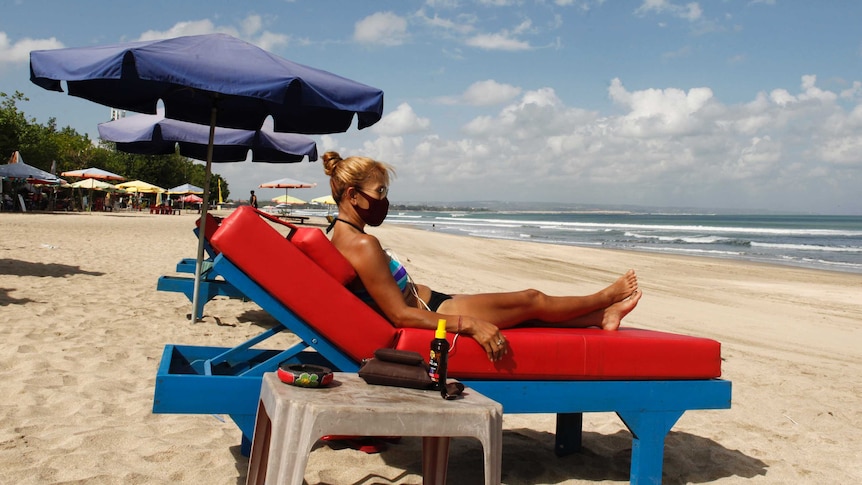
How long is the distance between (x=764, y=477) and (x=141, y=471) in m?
3.04

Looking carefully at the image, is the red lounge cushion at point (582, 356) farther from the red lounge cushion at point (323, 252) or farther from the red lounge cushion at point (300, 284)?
the red lounge cushion at point (323, 252)

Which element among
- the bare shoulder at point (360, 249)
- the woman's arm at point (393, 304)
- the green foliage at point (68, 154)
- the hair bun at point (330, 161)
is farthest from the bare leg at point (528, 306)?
the green foliage at point (68, 154)

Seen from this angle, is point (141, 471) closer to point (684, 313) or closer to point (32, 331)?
point (32, 331)

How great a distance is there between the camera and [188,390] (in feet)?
8.87

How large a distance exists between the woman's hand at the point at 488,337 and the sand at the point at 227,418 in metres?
0.73

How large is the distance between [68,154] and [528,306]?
60058 millimetres

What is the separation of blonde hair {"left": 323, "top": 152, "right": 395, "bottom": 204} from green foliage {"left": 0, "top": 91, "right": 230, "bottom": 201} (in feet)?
99.4

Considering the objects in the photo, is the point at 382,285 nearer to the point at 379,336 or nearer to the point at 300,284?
the point at 379,336

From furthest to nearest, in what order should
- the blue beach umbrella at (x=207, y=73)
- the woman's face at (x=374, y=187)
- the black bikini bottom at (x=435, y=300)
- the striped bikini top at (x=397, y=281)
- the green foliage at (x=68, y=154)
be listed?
the green foliage at (x=68, y=154)
the blue beach umbrella at (x=207, y=73)
the black bikini bottom at (x=435, y=300)
the woman's face at (x=374, y=187)
the striped bikini top at (x=397, y=281)

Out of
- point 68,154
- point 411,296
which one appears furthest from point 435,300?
point 68,154

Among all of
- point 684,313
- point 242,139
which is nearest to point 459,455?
point 242,139

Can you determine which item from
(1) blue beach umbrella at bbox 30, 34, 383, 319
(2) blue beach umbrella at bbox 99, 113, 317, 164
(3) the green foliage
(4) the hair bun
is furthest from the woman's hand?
(3) the green foliage

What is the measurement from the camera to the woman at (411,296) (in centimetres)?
302

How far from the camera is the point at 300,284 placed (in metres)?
2.88
